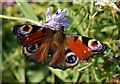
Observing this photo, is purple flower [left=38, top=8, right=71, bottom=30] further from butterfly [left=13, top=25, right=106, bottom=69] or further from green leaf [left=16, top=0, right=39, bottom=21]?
green leaf [left=16, top=0, right=39, bottom=21]

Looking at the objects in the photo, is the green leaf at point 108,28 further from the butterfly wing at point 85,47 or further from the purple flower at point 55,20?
the butterfly wing at point 85,47

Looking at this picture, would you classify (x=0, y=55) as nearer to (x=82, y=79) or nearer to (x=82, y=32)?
(x=82, y=79)

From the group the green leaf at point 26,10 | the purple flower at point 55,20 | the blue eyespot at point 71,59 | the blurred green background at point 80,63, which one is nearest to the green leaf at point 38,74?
the blurred green background at point 80,63

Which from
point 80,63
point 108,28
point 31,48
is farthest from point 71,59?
point 108,28

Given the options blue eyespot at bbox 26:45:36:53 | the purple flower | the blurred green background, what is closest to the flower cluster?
the blurred green background

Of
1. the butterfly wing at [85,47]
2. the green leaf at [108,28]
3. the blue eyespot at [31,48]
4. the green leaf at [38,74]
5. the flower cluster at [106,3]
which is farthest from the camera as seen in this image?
the green leaf at [38,74]

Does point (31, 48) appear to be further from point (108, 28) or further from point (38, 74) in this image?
point (38, 74)
